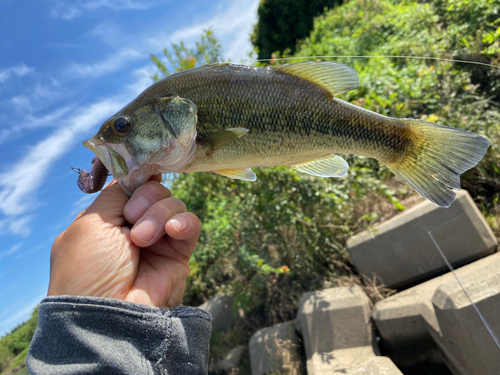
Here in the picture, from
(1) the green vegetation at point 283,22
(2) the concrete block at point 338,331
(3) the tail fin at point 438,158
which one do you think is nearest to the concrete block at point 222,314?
(2) the concrete block at point 338,331

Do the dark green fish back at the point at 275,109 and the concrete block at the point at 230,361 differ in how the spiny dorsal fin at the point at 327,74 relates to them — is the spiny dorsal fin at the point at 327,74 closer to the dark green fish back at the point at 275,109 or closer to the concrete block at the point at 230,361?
the dark green fish back at the point at 275,109

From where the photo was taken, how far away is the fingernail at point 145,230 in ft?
4.94

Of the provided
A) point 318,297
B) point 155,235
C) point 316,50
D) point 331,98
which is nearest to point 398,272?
point 318,297

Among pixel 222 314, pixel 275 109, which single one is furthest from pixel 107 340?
pixel 222 314

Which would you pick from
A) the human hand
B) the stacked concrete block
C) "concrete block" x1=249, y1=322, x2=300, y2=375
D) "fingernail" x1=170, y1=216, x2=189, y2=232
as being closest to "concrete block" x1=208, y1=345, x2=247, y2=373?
"concrete block" x1=249, y1=322, x2=300, y2=375

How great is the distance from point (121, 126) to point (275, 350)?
3695 millimetres

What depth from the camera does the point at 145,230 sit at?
1512mm

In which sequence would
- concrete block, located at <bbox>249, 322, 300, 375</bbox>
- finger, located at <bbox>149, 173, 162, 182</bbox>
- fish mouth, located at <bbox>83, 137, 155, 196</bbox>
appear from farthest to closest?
1. concrete block, located at <bbox>249, 322, 300, 375</bbox>
2. finger, located at <bbox>149, 173, 162, 182</bbox>
3. fish mouth, located at <bbox>83, 137, 155, 196</bbox>

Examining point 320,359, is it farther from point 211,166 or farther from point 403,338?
point 211,166

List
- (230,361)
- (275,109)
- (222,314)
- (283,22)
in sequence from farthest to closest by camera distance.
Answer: (283,22)
(222,314)
(230,361)
(275,109)

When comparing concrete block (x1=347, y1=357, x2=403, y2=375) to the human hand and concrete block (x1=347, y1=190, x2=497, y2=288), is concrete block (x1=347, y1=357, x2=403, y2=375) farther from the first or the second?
the human hand

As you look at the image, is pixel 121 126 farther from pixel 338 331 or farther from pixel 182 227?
pixel 338 331

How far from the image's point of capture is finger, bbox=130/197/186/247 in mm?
1510

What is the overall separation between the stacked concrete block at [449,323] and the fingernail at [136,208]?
270cm
